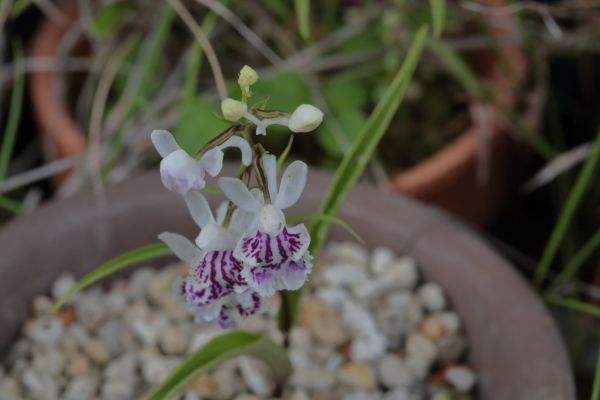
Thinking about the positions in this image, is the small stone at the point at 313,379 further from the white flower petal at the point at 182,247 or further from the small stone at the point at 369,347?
the white flower petal at the point at 182,247

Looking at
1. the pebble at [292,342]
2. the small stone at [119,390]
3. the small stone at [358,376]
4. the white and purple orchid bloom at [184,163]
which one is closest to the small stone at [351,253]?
the pebble at [292,342]

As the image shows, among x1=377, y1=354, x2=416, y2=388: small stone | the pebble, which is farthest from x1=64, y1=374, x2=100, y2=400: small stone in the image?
x1=377, y1=354, x2=416, y2=388: small stone

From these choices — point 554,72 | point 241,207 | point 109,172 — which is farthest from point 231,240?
point 554,72

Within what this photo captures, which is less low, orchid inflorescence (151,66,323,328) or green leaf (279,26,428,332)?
green leaf (279,26,428,332)

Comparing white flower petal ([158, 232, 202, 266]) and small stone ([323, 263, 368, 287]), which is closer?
white flower petal ([158, 232, 202, 266])

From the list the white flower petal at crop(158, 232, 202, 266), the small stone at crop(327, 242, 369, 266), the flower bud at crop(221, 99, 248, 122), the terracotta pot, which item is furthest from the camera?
the small stone at crop(327, 242, 369, 266)

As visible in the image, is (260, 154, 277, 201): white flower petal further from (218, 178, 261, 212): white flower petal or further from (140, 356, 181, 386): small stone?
(140, 356, 181, 386): small stone
